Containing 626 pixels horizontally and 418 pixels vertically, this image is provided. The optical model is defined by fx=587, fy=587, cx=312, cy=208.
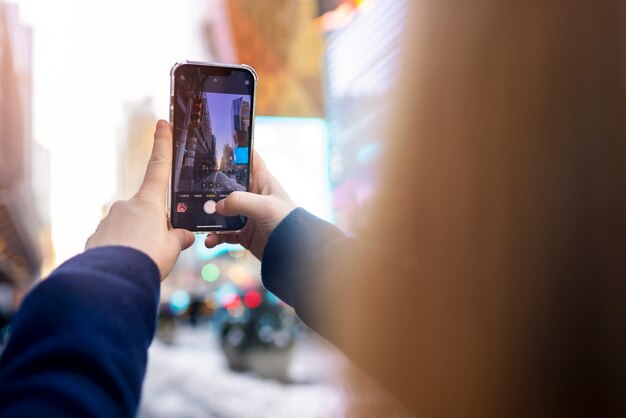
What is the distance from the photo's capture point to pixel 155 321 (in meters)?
0.44

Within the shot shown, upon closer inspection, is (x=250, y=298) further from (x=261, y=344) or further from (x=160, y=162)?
(x=160, y=162)

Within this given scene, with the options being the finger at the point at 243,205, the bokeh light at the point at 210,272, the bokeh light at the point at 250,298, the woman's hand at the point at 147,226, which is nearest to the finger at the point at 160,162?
the woman's hand at the point at 147,226

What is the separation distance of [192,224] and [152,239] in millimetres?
251

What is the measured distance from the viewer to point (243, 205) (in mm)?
793

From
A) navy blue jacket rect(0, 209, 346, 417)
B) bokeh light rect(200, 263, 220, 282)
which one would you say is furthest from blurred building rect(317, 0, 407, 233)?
bokeh light rect(200, 263, 220, 282)

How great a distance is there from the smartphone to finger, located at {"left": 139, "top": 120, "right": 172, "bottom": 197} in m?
0.03

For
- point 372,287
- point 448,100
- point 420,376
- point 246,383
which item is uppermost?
point 448,100

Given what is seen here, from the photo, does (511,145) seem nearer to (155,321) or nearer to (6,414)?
(155,321)

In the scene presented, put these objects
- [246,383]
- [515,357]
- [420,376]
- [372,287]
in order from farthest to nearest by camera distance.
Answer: [246,383], [420,376], [515,357], [372,287]

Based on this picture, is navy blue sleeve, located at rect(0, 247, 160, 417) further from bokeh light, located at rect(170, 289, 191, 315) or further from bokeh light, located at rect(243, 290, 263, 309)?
bokeh light, located at rect(170, 289, 191, 315)

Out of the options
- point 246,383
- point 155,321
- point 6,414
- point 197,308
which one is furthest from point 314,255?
point 197,308

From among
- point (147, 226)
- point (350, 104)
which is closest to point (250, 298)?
point (350, 104)

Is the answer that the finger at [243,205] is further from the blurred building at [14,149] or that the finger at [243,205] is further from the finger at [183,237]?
the blurred building at [14,149]

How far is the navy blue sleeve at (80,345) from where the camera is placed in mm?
343
